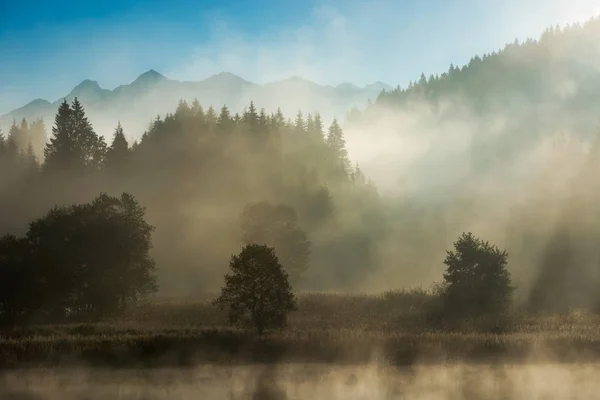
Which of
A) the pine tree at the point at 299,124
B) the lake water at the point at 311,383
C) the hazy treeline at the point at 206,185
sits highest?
the pine tree at the point at 299,124

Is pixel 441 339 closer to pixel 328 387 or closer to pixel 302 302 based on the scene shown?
pixel 328 387

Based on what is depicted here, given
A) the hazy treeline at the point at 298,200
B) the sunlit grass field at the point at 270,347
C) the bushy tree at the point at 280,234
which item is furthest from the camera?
the hazy treeline at the point at 298,200

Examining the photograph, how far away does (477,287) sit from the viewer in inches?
1527

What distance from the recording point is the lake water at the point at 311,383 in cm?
1823

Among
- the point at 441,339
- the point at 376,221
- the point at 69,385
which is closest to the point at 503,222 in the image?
the point at 376,221

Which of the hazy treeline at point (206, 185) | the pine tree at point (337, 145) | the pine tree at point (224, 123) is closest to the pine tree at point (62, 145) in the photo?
the hazy treeline at point (206, 185)

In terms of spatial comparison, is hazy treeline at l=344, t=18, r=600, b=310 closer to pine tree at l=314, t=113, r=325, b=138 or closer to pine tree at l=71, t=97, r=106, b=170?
pine tree at l=314, t=113, r=325, b=138

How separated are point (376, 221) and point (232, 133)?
3652 centimetres

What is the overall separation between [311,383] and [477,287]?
2274 centimetres

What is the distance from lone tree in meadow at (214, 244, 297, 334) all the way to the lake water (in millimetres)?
6433

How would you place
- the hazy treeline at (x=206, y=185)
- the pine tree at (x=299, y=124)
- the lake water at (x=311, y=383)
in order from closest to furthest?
1. the lake water at (x=311, y=383)
2. the hazy treeline at (x=206, y=185)
3. the pine tree at (x=299, y=124)

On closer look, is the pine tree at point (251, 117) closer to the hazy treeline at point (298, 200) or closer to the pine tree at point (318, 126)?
the hazy treeline at point (298, 200)

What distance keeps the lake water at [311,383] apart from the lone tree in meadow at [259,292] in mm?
6433

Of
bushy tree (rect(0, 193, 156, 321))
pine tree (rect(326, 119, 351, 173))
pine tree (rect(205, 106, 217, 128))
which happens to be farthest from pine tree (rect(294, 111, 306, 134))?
bushy tree (rect(0, 193, 156, 321))
